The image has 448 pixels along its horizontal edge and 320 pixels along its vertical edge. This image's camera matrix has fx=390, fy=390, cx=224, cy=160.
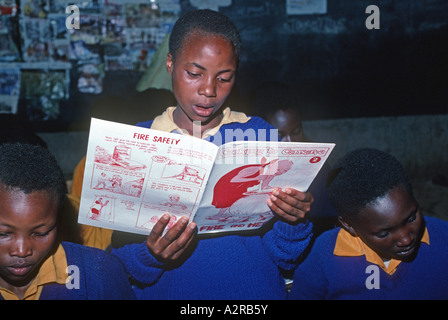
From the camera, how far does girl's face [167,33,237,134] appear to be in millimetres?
1297

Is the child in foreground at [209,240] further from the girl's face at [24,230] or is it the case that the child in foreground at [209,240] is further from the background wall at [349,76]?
the background wall at [349,76]

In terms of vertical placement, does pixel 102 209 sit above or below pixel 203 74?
below

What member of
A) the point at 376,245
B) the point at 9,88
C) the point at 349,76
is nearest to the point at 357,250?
the point at 376,245

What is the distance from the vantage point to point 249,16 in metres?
3.76

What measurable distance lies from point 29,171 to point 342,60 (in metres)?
3.55

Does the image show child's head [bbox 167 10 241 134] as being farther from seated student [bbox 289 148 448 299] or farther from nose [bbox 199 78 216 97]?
seated student [bbox 289 148 448 299]

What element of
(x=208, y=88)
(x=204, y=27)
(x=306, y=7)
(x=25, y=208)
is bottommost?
(x=25, y=208)

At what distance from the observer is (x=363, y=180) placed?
1434mm

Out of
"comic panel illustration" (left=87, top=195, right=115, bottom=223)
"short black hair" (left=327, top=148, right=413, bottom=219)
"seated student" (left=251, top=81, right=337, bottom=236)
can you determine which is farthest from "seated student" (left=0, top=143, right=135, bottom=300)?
"seated student" (left=251, top=81, right=337, bottom=236)

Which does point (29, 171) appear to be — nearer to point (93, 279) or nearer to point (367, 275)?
point (93, 279)

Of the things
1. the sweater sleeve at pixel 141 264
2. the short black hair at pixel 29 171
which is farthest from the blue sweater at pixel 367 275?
the short black hair at pixel 29 171
